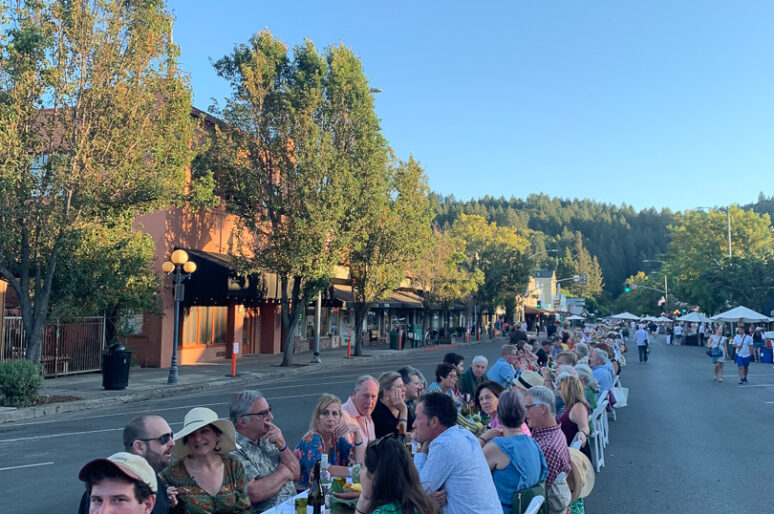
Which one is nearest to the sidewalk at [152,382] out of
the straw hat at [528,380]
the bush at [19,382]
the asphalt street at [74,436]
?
the bush at [19,382]

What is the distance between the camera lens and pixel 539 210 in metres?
179

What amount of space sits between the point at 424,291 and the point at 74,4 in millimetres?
29412

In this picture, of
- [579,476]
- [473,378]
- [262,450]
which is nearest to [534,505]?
[579,476]

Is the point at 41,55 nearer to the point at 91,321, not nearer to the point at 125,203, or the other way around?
the point at 125,203

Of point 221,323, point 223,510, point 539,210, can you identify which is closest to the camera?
point 223,510

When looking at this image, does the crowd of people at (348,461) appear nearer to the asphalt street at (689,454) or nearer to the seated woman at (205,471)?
the seated woman at (205,471)

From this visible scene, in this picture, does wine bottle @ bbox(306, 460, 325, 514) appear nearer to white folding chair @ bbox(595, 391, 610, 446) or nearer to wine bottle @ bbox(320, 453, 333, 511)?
wine bottle @ bbox(320, 453, 333, 511)

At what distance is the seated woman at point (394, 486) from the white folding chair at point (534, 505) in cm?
106

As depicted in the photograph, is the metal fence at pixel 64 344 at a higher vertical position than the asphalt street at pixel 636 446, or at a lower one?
higher

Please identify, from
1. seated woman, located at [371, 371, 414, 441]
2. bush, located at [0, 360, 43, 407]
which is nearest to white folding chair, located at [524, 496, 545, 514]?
seated woman, located at [371, 371, 414, 441]

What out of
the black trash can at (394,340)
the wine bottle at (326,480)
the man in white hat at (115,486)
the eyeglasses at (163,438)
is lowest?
the black trash can at (394,340)

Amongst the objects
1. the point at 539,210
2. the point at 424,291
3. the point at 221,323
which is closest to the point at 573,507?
the point at 221,323

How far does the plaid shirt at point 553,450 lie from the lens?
16.2ft

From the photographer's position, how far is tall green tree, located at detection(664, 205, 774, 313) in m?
A: 46.5
